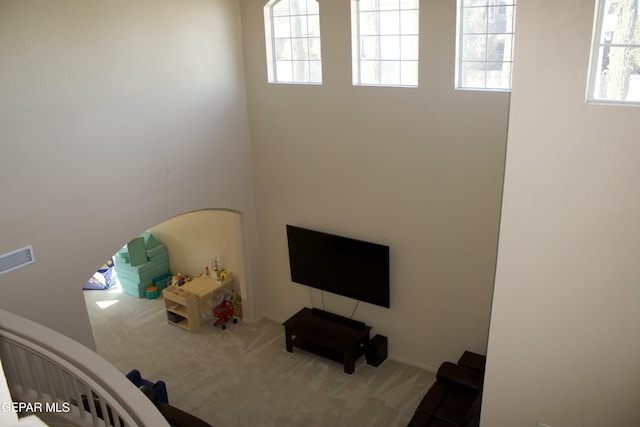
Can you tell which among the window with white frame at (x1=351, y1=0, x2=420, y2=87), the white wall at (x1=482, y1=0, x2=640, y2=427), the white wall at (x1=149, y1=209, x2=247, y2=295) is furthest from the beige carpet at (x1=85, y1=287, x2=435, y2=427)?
the window with white frame at (x1=351, y1=0, x2=420, y2=87)

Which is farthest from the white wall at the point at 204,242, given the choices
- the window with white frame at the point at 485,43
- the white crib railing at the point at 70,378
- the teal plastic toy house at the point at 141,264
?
the white crib railing at the point at 70,378

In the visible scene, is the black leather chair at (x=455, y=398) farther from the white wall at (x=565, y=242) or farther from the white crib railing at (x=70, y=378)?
the white crib railing at (x=70, y=378)

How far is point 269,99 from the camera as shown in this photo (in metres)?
8.59

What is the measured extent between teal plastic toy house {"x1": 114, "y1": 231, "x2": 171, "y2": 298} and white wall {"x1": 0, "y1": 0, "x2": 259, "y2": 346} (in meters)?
2.85

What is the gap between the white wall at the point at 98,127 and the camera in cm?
619

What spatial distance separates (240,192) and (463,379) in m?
4.29

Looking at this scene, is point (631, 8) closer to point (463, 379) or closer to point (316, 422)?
point (463, 379)

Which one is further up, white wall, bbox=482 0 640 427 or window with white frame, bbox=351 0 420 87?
window with white frame, bbox=351 0 420 87

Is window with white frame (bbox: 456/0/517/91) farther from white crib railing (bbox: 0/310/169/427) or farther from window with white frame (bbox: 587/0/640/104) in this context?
white crib railing (bbox: 0/310/169/427)

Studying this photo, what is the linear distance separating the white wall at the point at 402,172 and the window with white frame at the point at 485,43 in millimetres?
190

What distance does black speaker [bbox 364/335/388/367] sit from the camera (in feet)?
27.7

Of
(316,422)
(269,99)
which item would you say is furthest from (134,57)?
(316,422)

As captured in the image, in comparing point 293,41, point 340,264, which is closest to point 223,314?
point 340,264

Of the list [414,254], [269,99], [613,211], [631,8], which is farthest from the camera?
[269,99]
